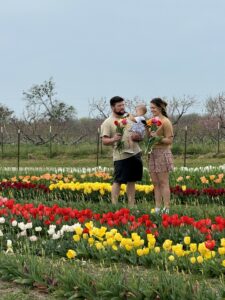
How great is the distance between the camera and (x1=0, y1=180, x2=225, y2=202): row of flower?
8.71 metres

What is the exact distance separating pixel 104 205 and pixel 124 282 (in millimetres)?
3087

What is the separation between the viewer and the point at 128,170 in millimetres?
7242

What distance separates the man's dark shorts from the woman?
0.30 m

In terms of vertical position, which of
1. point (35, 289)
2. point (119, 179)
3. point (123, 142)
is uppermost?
point (123, 142)

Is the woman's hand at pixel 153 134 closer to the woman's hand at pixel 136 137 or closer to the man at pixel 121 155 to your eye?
the woman's hand at pixel 136 137

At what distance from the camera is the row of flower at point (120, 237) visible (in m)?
4.20

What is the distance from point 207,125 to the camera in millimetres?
30484

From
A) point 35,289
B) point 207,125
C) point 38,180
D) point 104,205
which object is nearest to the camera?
point 35,289

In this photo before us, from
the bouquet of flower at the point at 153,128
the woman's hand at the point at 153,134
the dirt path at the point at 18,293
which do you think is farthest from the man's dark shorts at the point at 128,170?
the dirt path at the point at 18,293

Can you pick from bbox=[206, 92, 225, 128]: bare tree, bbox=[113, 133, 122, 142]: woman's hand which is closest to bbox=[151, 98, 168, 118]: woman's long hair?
bbox=[113, 133, 122, 142]: woman's hand

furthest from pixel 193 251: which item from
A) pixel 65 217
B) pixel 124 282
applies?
pixel 65 217

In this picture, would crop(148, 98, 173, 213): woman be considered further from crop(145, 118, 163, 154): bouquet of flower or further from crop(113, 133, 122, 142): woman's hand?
crop(113, 133, 122, 142): woman's hand

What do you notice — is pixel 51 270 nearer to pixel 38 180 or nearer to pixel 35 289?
pixel 35 289

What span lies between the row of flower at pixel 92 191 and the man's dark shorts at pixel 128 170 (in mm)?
1542
